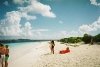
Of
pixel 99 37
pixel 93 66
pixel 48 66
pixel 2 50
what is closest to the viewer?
pixel 2 50

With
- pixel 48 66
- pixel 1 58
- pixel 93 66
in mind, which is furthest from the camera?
pixel 48 66

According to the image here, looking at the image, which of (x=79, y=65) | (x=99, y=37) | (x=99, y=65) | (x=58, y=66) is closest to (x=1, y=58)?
(x=58, y=66)

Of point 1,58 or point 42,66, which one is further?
point 42,66

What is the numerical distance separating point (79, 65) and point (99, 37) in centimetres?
1582

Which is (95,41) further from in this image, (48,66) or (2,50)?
(2,50)

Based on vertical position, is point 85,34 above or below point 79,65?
above

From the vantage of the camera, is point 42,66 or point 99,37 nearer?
point 42,66

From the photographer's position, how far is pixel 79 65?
6.98 metres

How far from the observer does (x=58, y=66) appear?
23.1 feet

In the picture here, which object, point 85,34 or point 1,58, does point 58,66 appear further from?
point 85,34

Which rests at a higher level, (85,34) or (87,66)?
(85,34)

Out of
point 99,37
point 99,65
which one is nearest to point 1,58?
point 99,65

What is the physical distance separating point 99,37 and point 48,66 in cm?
1604

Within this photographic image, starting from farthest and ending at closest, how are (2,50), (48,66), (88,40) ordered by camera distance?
1. (88,40)
2. (48,66)
3. (2,50)
